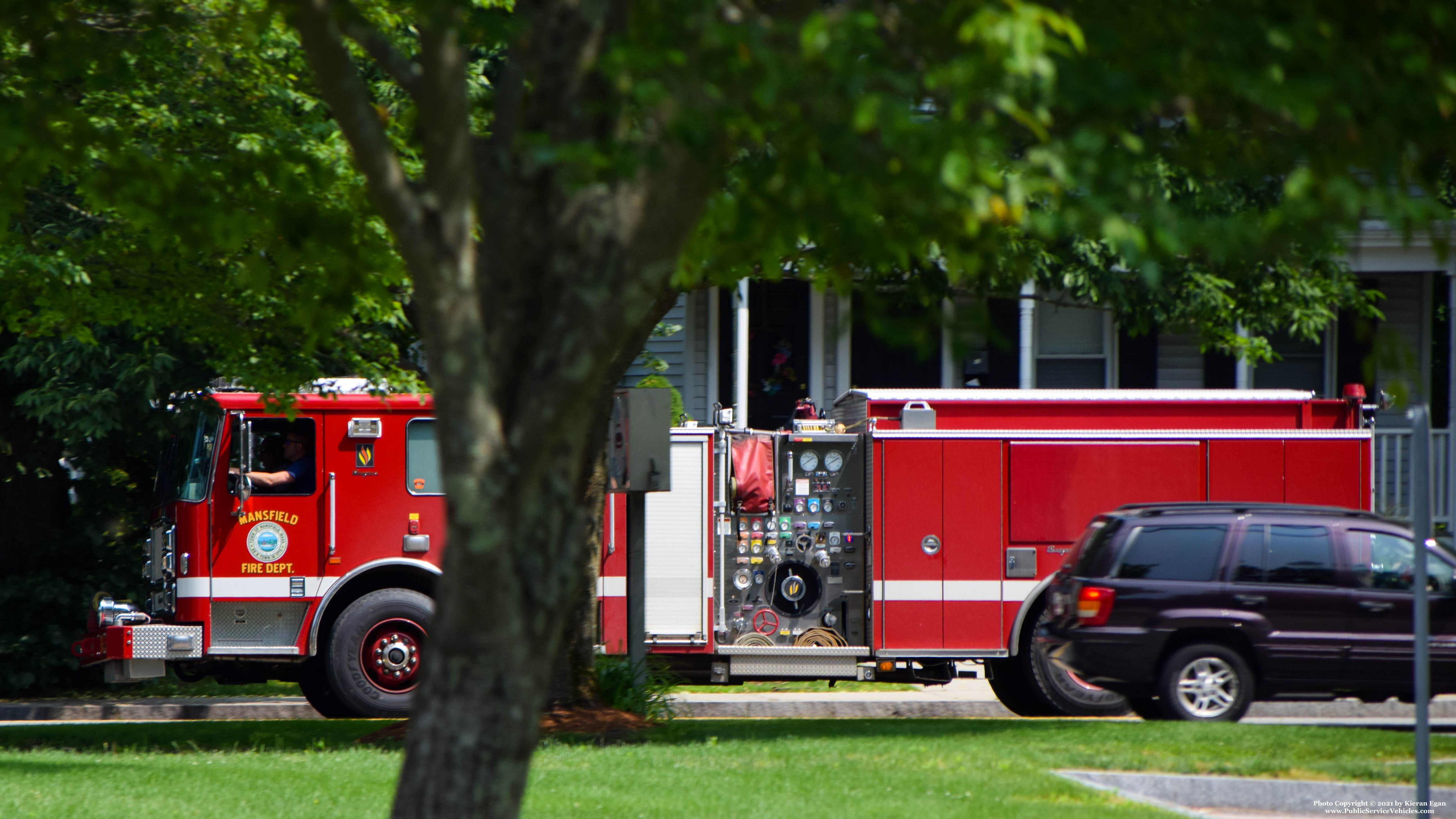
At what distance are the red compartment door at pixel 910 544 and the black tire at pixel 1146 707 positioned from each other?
1603 millimetres

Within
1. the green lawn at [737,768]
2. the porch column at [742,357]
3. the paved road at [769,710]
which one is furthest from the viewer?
the porch column at [742,357]

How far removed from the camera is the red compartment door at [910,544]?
12.3 m

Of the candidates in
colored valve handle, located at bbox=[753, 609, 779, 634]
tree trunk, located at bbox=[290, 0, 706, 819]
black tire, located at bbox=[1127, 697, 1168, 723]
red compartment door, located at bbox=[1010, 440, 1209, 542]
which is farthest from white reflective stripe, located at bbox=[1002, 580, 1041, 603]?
tree trunk, located at bbox=[290, 0, 706, 819]

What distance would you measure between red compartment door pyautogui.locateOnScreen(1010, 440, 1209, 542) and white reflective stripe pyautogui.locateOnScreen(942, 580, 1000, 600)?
0.41m

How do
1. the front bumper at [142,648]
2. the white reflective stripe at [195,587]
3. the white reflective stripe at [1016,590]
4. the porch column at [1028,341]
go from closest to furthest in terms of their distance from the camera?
the front bumper at [142,648] < the white reflective stripe at [195,587] < the white reflective stripe at [1016,590] < the porch column at [1028,341]

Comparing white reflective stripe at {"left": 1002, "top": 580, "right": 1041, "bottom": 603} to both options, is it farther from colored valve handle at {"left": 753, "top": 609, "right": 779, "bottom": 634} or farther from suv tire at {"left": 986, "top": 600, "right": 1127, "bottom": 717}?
colored valve handle at {"left": 753, "top": 609, "right": 779, "bottom": 634}

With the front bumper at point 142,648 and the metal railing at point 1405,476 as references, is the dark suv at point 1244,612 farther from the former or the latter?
the front bumper at point 142,648

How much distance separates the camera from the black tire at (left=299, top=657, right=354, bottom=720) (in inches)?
496

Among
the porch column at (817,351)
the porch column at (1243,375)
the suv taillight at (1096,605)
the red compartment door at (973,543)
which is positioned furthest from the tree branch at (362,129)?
the porch column at (1243,375)

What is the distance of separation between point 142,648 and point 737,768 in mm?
5176

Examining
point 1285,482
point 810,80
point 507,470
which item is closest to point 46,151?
point 507,470

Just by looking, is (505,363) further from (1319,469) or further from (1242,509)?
(1319,469)

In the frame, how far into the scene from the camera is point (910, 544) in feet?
40.5

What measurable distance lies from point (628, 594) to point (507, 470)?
6.75 meters
